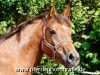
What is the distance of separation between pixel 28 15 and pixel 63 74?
1.50m

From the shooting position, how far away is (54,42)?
14.6 ft

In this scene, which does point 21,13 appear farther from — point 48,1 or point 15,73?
point 15,73

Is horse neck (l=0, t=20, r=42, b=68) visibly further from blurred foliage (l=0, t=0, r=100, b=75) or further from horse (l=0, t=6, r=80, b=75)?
blurred foliage (l=0, t=0, r=100, b=75)

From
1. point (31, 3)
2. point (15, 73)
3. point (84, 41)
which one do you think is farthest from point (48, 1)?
point (15, 73)

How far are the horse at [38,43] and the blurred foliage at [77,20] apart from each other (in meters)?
2.30

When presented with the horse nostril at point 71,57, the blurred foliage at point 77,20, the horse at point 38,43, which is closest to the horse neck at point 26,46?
Result: the horse at point 38,43

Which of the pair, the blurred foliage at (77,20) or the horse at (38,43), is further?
the blurred foliage at (77,20)

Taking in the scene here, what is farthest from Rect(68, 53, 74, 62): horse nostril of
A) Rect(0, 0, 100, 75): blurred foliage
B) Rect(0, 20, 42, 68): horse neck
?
Rect(0, 0, 100, 75): blurred foliage

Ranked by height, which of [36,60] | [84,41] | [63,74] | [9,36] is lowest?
[63,74]

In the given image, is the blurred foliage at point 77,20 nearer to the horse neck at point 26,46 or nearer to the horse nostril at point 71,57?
the horse neck at point 26,46

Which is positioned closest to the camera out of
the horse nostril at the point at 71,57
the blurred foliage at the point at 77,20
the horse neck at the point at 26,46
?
the horse nostril at the point at 71,57

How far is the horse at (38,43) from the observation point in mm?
4363

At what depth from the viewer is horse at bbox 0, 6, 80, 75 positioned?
4.36m

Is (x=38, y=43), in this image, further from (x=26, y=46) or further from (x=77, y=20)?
(x=77, y=20)
